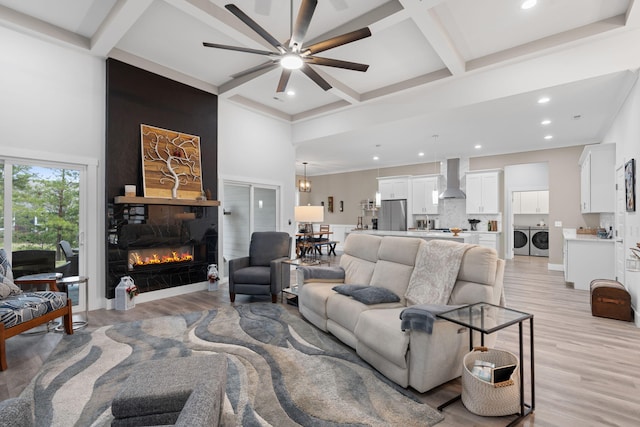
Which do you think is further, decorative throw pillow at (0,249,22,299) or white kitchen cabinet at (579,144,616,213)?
white kitchen cabinet at (579,144,616,213)

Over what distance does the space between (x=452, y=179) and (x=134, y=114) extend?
7666 millimetres

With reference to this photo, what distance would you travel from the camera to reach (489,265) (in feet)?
8.28

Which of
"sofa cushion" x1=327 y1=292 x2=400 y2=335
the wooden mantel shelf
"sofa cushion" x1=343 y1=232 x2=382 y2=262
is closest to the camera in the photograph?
"sofa cushion" x1=327 y1=292 x2=400 y2=335

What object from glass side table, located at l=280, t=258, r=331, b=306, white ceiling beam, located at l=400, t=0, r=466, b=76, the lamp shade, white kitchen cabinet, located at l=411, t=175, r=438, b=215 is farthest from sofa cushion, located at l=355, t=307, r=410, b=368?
white kitchen cabinet, located at l=411, t=175, r=438, b=215

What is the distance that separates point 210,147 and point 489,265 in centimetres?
469

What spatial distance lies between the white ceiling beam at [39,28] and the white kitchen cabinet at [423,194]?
8128 millimetres

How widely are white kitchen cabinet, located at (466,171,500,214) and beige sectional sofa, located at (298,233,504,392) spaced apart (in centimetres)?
599

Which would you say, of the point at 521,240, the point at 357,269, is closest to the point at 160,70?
the point at 357,269

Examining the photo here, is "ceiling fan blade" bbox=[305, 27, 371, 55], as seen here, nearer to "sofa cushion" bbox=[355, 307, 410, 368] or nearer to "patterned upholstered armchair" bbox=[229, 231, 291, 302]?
"sofa cushion" bbox=[355, 307, 410, 368]

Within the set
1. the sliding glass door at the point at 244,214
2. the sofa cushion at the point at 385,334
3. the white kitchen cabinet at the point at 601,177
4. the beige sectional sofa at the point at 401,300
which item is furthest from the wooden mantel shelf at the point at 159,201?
the white kitchen cabinet at the point at 601,177

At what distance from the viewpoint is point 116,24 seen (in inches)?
139

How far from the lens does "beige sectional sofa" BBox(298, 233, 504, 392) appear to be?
7.26 feet

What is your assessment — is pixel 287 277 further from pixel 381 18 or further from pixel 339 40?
pixel 381 18

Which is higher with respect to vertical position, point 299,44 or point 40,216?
point 299,44
